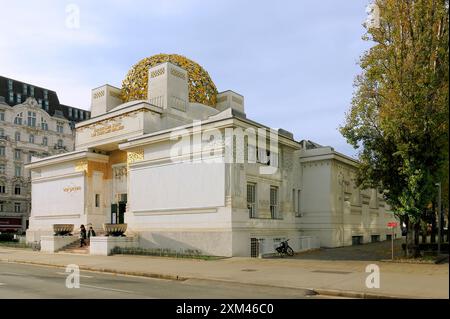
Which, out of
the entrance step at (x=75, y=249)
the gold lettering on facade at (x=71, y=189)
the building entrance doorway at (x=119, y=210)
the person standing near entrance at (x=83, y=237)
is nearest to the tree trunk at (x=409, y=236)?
the entrance step at (x=75, y=249)

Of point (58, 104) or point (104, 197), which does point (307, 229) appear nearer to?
point (104, 197)

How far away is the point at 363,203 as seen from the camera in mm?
37844

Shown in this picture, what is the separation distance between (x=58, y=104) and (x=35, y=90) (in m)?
5.42

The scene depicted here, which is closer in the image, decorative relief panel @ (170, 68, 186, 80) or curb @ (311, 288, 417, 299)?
curb @ (311, 288, 417, 299)

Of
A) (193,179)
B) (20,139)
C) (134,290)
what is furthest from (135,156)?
(20,139)

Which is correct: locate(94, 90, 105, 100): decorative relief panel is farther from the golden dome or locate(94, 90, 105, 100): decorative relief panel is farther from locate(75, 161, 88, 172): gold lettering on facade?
locate(75, 161, 88, 172): gold lettering on facade

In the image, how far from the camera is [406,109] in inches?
812

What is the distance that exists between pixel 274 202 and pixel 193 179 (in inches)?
249

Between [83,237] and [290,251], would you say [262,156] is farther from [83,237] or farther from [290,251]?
[83,237]

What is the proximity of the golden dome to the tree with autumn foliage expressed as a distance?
636 inches

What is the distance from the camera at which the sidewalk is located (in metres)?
12.9

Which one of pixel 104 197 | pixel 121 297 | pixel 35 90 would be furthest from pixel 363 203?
pixel 35 90

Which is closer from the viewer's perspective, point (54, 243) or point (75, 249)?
point (75, 249)

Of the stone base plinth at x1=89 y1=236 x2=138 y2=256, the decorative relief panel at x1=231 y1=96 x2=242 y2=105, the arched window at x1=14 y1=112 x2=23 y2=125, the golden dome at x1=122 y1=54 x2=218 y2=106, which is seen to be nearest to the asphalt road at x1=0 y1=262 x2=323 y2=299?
the stone base plinth at x1=89 y1=236 x2=138 y2=256
